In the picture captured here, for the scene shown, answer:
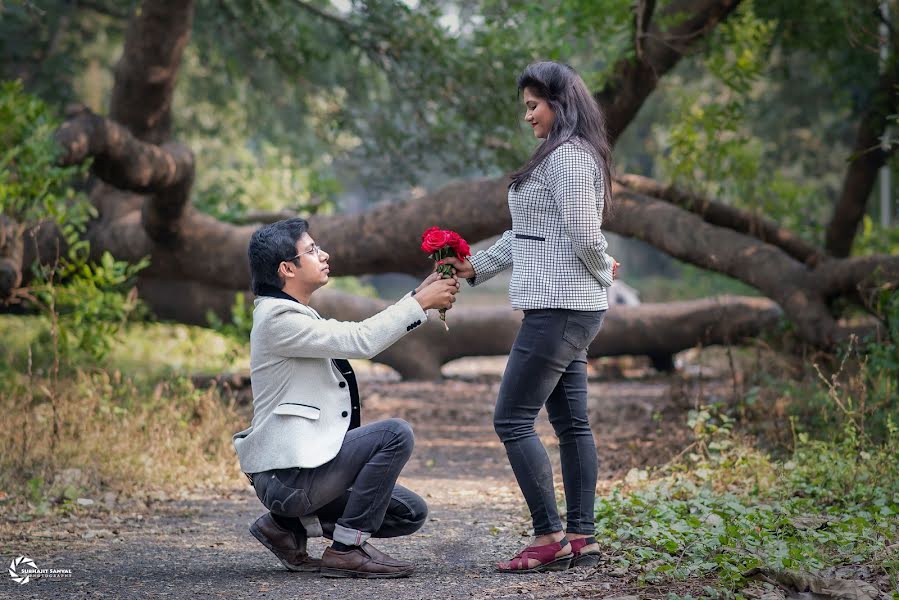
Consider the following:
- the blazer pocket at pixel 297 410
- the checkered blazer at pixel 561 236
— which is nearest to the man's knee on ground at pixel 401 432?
the blazer pocket at pixel 297 410

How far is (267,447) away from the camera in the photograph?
3.98 m

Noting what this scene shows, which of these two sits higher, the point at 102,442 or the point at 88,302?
the point at 88,302

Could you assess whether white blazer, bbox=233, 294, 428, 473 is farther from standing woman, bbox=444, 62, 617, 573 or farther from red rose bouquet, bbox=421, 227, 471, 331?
standing woman, bbox=444, 62, 617, 573

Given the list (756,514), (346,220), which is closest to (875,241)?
(346,220)

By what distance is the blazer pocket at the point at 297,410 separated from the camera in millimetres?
3941

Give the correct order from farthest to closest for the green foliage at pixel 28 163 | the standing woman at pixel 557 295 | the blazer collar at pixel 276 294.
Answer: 1. the green foliage at pixel 28 163
2. the blazer collar at pixel 276 294
3. the standing woman at pixel 557 295

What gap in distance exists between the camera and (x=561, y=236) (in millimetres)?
4051

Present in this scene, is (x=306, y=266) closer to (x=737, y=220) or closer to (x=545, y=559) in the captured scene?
(x=545, y=559)

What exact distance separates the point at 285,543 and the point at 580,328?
1398 millimetres

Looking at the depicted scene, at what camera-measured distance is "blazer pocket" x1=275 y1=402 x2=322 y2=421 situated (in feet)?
12.9

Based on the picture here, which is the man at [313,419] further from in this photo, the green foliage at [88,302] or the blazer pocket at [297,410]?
the green foliage at [88,302]

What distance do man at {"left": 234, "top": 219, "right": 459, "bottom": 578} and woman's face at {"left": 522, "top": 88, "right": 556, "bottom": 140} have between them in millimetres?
682

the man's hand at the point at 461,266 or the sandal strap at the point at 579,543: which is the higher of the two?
the man's hand at the point at 461,266

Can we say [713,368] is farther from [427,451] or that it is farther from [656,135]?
[656,135]
